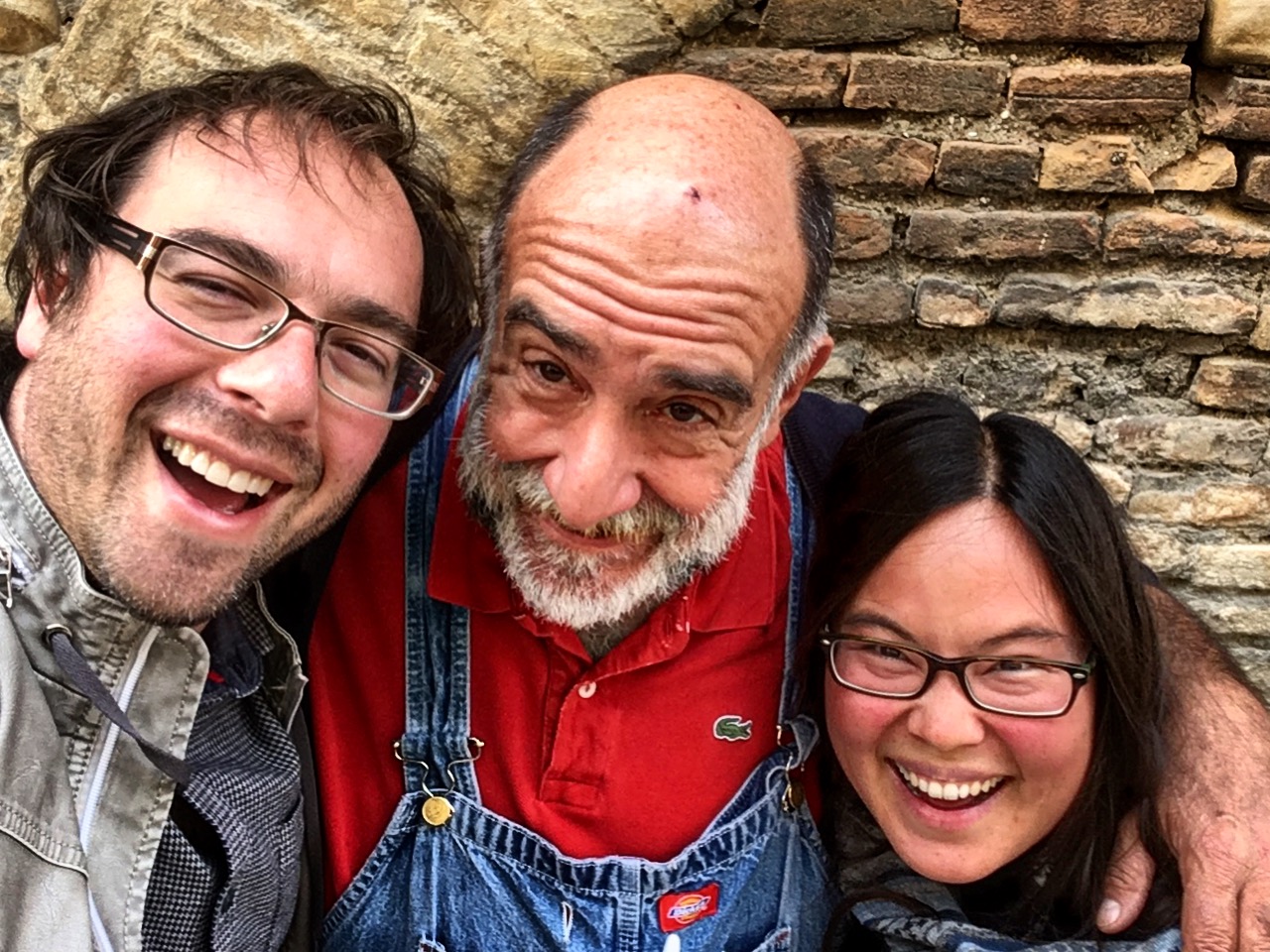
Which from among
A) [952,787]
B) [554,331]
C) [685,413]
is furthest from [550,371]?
[952,787]

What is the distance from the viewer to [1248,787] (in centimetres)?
162

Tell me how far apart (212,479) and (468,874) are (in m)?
0.71

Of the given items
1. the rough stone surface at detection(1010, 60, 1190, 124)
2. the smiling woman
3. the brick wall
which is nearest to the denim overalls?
the smiling woman

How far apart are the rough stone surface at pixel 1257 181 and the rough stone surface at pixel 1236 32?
0.18m

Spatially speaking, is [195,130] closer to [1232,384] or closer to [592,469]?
[592,469]

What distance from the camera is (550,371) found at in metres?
1.49

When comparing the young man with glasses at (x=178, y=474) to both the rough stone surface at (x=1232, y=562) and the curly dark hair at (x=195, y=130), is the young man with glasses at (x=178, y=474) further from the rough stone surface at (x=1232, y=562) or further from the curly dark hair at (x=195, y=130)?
the rough stone surface at (x=1232, y=562)

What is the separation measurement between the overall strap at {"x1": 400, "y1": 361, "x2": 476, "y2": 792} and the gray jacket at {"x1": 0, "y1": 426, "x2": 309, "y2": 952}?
36 centimetres

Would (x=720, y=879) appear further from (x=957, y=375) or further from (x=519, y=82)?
(x=519, y=82)

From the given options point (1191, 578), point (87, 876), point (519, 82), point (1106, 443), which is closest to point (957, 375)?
point (1106, 443)

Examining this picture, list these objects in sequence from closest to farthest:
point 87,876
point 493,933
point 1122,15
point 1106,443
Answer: point 87,876 < point 493,933 < point 1122,15 < point 1106,443

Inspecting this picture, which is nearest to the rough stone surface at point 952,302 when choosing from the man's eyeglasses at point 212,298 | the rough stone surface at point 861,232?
the rough stone surface at point 861,232

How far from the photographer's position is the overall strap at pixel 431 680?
5.24 feet

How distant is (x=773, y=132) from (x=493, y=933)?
1272 millimetres
